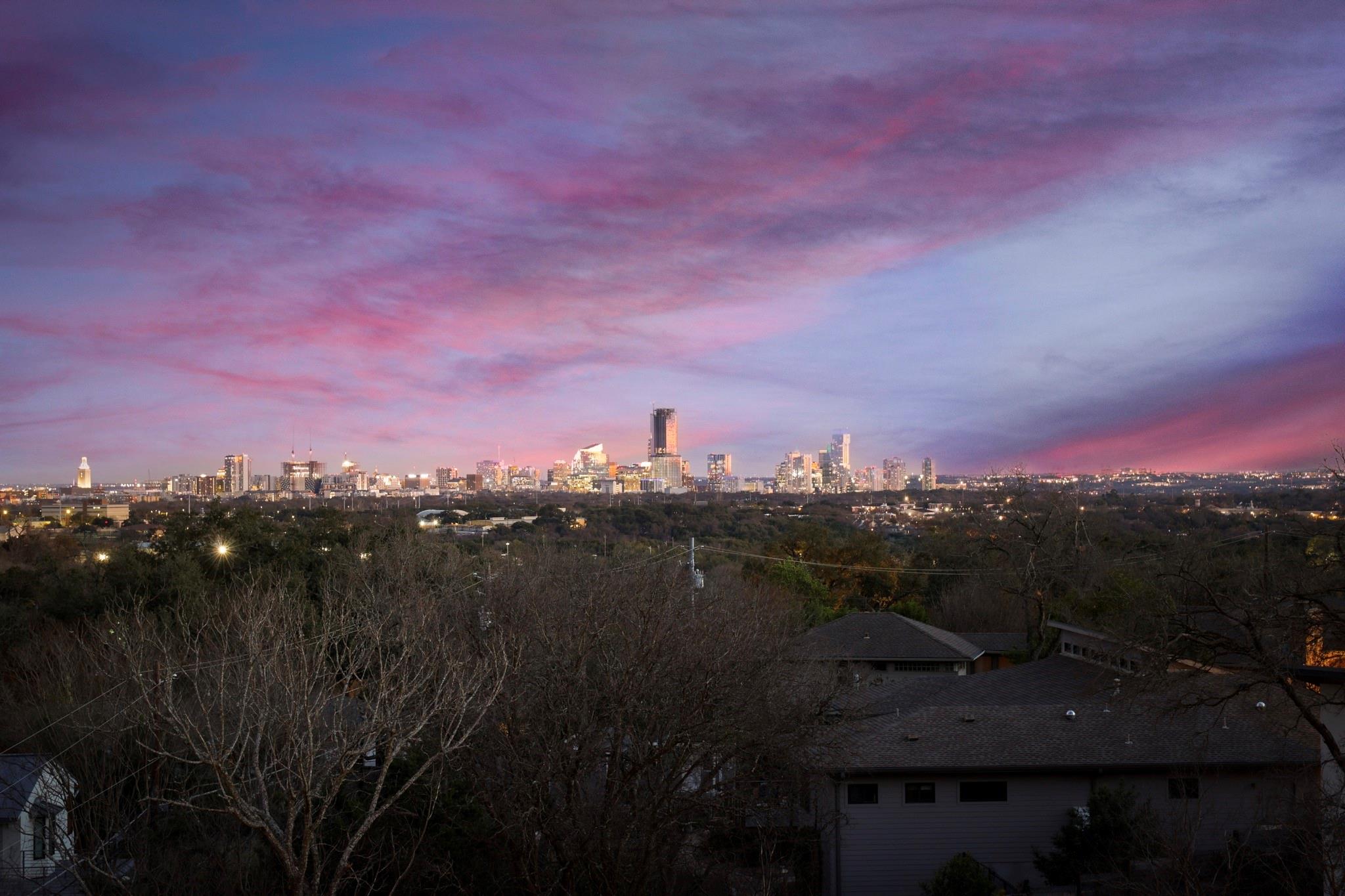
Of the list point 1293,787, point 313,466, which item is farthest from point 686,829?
point 313,466

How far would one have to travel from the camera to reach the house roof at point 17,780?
15.8m

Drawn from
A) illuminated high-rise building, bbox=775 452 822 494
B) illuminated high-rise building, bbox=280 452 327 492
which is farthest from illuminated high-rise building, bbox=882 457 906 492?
illuminated high-rise building, bbox=280 452 327 492

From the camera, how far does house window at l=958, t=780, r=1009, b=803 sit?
760 inches

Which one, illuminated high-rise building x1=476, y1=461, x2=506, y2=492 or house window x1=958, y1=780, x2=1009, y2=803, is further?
illuminated high-rise building x1=476, y1=461, x2=506, y2=492

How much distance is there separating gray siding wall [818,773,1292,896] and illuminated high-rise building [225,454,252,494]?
374ft

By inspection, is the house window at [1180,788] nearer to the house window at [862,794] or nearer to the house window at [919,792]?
the house window at [919,792]

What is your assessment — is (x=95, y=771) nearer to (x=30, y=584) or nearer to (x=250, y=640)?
(x=250, y=640)

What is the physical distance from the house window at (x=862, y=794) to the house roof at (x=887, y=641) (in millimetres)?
11826

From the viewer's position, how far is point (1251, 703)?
2205 cm

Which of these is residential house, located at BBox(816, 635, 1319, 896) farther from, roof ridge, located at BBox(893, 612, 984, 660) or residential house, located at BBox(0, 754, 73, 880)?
roof ridge, located at BBox(893, 612, 984, 660)

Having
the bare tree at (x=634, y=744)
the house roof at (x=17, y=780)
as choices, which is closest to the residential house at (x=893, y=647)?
the bare tree at (x=634, y=744)

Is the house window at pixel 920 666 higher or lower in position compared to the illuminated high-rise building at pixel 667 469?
Answer: lower

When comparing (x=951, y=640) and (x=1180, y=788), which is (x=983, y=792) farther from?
(x=951, y=640)

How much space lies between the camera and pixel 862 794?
19.2m
